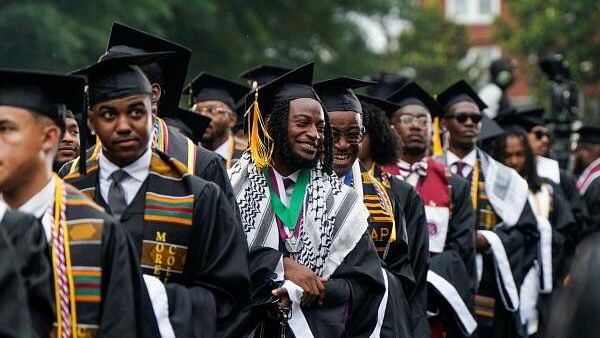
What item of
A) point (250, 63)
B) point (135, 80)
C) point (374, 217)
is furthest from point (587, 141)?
point (250, 63)

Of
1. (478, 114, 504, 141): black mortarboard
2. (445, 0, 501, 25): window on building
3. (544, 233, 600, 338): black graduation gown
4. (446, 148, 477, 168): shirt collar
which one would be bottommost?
(446, 148, 477, 168): shirt collar

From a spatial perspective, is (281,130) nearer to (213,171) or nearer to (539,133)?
(213,171)

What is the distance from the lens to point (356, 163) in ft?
25.5

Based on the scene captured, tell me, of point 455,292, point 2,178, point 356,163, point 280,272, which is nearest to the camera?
point 2,178

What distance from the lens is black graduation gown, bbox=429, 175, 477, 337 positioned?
9.31m

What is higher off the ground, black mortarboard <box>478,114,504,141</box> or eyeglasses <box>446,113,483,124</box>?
eyeglasses <box>446,113,483,124</box>

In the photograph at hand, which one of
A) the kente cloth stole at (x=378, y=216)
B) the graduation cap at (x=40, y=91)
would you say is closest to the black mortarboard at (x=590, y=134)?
the kente cloth stole at (x=378, y=216)

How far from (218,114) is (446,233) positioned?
1905 millimetres

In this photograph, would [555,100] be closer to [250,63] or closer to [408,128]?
[408,128]

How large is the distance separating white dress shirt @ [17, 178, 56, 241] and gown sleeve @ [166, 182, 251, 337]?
825 millimetres

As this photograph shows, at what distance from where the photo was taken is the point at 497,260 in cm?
1032

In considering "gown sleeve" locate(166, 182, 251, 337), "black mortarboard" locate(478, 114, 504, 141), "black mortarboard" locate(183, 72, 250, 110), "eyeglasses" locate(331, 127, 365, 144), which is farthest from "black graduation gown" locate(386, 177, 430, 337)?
"black mortarboard" locate(478, 114, 504, 141)

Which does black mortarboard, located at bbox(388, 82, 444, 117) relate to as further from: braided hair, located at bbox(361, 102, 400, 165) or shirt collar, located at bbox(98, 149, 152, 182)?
shirt collar, located at bbox(98, 149, 152, 182)

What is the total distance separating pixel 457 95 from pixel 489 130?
81cm
